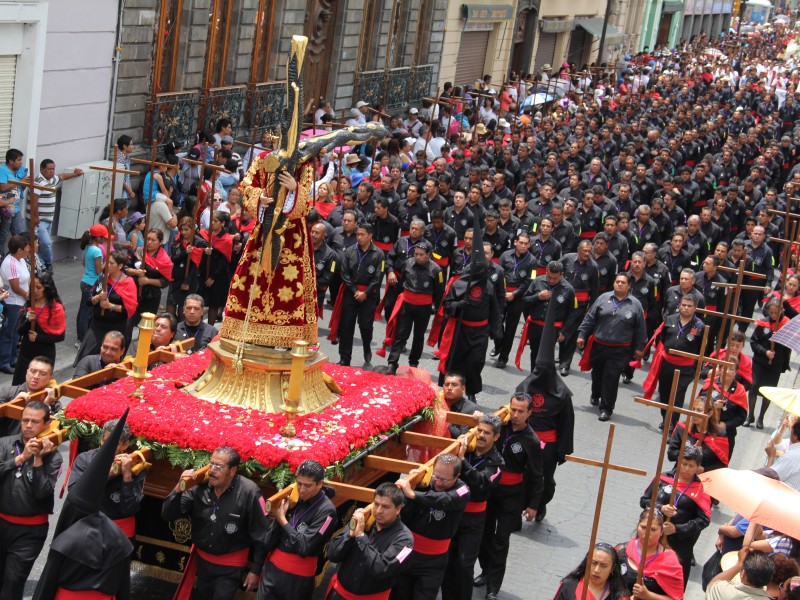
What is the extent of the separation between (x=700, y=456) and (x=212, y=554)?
372 cm

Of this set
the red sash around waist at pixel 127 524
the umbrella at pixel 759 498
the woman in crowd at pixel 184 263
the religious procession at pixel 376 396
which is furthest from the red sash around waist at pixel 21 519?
the woman in crowd at pixel 184 263

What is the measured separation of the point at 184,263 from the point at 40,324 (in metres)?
2.98

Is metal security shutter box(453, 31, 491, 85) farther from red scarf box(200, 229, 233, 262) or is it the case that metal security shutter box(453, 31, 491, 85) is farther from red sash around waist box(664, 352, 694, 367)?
red sash around waist box(664, 352, 694, 367)

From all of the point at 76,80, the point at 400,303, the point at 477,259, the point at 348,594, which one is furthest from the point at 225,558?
the point at 76,80

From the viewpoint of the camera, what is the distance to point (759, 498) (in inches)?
332

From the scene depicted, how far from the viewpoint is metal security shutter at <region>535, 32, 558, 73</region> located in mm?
45094

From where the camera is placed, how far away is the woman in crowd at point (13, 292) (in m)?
13.2

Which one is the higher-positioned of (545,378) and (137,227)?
(137,227)

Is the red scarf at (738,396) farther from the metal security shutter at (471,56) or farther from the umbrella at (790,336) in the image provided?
the metal security shutter at (471,56)

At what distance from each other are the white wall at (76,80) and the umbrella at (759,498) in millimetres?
11527

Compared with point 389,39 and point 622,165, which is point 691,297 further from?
point 389,39

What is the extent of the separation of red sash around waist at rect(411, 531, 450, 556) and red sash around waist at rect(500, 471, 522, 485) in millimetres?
1239

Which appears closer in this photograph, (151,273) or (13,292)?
(13,292)

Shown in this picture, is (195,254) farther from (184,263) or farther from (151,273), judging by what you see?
(151,273)
